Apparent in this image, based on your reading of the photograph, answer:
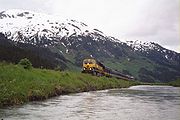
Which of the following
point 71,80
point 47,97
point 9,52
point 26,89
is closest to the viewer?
point 26,89

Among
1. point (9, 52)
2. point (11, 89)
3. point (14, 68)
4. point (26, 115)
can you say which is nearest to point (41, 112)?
point (26, 115)

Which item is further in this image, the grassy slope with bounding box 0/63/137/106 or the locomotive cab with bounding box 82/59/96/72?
the locomotive cab with bounding box 82/59/96/72

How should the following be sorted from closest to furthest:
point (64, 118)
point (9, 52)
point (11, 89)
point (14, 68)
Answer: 1. point (64, 118)
2. point (11, 89)
3. point (14, 68)
4. point (9, 52)

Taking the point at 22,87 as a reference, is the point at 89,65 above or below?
above

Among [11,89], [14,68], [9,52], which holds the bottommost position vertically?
[11,89]

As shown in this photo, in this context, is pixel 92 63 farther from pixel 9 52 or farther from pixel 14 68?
pixel 14 68

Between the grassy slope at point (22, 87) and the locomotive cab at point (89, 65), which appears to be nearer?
the grassy slope at point (22, 87)

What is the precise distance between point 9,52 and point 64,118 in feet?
307

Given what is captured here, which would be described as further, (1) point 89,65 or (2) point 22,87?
(1) point 89,65

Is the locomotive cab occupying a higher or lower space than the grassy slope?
higher

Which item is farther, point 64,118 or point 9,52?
point 9,52

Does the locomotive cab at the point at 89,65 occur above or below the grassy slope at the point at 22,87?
above

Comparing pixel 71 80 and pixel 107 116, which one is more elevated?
pixel 71 80

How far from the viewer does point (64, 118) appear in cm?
2600
